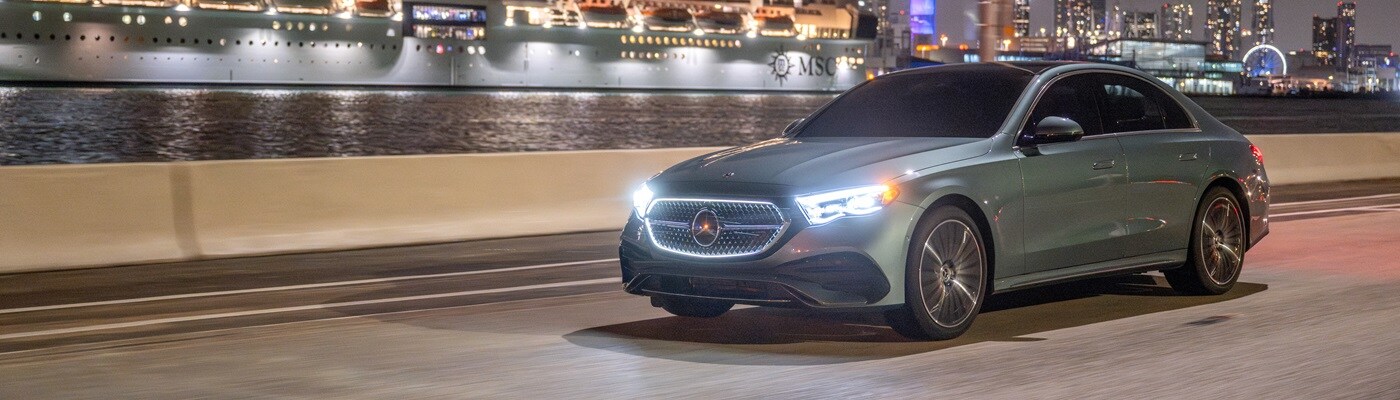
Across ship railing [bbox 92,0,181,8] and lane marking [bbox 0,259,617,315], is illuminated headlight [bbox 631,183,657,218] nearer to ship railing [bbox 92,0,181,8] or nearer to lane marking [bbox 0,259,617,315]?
lane marking [bbox 0,259,617,315]

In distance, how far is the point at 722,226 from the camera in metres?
6.36

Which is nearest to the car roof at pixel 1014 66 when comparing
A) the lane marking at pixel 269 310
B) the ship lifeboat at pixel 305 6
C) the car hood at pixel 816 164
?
the car hood at pixel 816 164

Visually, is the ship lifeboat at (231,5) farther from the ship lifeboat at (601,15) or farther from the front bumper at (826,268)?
the front bumper at (826,268)

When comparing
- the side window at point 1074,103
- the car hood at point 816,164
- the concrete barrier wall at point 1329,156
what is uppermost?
the side window at point 1074,103

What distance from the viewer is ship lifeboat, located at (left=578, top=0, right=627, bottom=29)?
116188 millimetres

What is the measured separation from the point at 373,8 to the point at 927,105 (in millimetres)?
103116

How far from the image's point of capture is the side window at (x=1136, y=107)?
778 centimetres

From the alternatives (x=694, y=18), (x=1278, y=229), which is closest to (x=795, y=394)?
(x=1278, y=229)

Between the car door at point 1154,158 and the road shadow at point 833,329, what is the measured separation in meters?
0.42

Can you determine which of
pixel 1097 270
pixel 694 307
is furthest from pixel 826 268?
pixel 1097 270

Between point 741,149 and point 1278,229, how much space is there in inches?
303

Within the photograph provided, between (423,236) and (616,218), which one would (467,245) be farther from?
(616,218)

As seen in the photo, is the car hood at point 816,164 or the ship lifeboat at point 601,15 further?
the ship lifeboat at point 601,15

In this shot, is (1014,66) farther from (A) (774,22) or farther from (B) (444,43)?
(A) (774,22)
